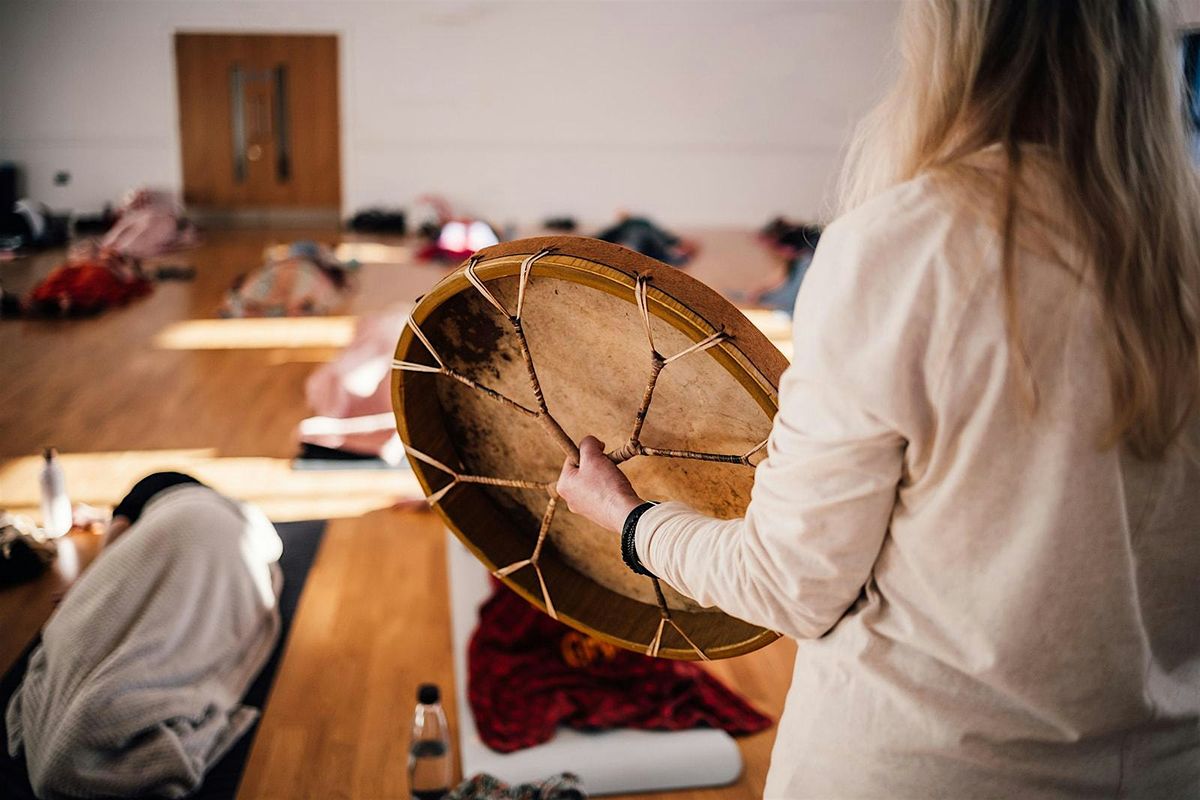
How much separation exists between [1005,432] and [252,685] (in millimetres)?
2452

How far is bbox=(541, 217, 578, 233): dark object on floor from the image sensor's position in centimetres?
1084

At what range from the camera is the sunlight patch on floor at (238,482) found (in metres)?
3.96

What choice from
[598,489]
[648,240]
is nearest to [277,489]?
[598,489]

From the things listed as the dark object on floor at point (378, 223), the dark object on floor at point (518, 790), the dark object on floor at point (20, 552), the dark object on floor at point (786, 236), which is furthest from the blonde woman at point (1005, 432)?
the dark object on floor at point (378, 223)

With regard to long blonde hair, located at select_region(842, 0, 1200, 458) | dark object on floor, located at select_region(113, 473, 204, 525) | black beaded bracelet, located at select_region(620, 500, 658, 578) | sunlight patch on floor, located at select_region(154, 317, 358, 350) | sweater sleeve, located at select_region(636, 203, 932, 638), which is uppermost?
long blonde hair, located at select_region(842, 0, 1200, 458)

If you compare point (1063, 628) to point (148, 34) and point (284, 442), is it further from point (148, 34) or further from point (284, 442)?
point (148, 34)

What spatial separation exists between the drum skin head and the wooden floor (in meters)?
1.18

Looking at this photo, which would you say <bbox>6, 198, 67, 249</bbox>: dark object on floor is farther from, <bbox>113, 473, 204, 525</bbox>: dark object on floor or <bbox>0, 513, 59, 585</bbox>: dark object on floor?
<bbox>113, 473, 204, 525</bbox>: dark object on floor

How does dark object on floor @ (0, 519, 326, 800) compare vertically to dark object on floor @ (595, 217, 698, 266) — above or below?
below

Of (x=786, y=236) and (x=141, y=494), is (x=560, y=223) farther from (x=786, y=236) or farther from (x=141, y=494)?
(x=141, y=494)

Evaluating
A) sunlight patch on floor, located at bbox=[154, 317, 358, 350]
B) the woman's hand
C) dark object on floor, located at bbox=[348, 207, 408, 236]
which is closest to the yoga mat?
the woman's hand

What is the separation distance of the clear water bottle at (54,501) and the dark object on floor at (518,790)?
208 cm

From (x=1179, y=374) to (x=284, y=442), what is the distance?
13.7 ft

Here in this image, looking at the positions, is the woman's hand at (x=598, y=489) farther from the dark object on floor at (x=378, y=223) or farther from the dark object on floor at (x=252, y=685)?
the dark object on floor at (x=378, y=223)
